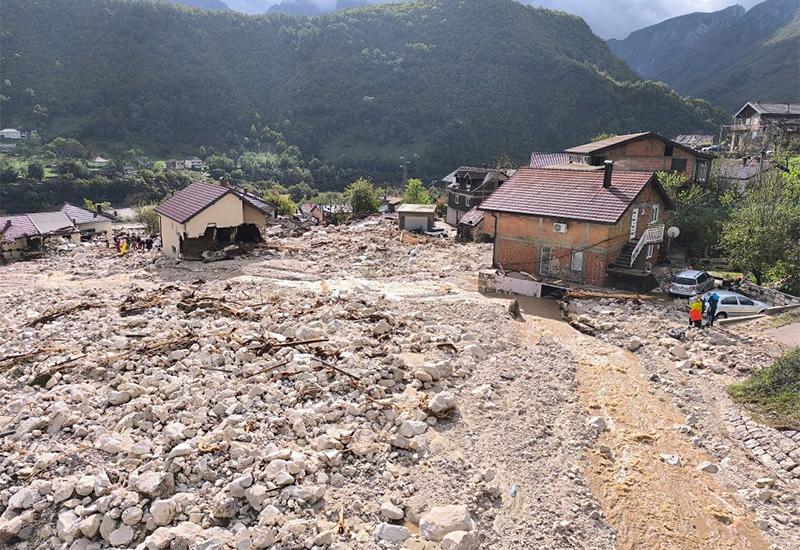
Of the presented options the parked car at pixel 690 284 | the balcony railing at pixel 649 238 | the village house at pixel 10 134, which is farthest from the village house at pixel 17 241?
the village house at pixel 10 134

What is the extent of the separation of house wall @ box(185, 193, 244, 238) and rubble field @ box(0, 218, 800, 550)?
1014 cm

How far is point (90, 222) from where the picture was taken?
49719 millimetres

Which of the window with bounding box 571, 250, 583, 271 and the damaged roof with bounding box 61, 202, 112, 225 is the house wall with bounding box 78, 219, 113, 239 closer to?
the damaged roof with bounding box 61, 202, 112, 225

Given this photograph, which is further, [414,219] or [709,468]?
[414,219]

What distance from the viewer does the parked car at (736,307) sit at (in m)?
21.0

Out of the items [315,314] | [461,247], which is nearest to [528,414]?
[315,314]

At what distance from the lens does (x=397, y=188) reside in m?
96.1

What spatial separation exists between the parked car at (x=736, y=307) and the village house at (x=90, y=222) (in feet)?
153

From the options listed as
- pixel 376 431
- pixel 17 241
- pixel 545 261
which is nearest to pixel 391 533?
pixel 376 431

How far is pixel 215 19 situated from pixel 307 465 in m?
150

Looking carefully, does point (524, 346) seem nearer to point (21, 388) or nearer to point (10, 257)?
point (21, 388)

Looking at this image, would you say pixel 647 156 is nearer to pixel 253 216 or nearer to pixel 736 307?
pixel 736 307

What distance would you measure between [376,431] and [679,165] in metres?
39.9

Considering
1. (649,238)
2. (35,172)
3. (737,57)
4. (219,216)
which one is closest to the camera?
(649,238)
